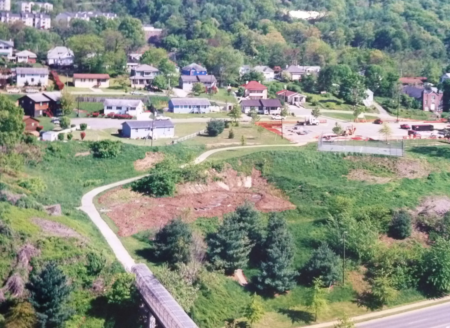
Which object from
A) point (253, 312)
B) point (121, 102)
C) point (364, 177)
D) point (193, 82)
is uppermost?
point (193, 82)

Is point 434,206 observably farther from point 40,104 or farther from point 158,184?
point 40,104

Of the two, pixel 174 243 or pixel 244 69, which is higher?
pixel 244 69

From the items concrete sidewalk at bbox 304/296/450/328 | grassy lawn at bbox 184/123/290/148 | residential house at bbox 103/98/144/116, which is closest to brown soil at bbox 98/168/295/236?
grassy lawn at bbox 184/123/290/148

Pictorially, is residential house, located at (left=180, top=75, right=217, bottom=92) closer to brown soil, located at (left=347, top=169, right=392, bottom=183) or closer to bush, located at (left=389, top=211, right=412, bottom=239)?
brown soil, located at (left=347, top=169, right=392, bottom=183)

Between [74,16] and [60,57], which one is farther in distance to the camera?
[74,16]

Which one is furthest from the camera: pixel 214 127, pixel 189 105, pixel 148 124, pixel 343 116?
pixel 343 116

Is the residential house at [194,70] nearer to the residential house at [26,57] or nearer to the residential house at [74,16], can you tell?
the residential house at [26,57]

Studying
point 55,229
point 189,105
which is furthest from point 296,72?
point 55,229
